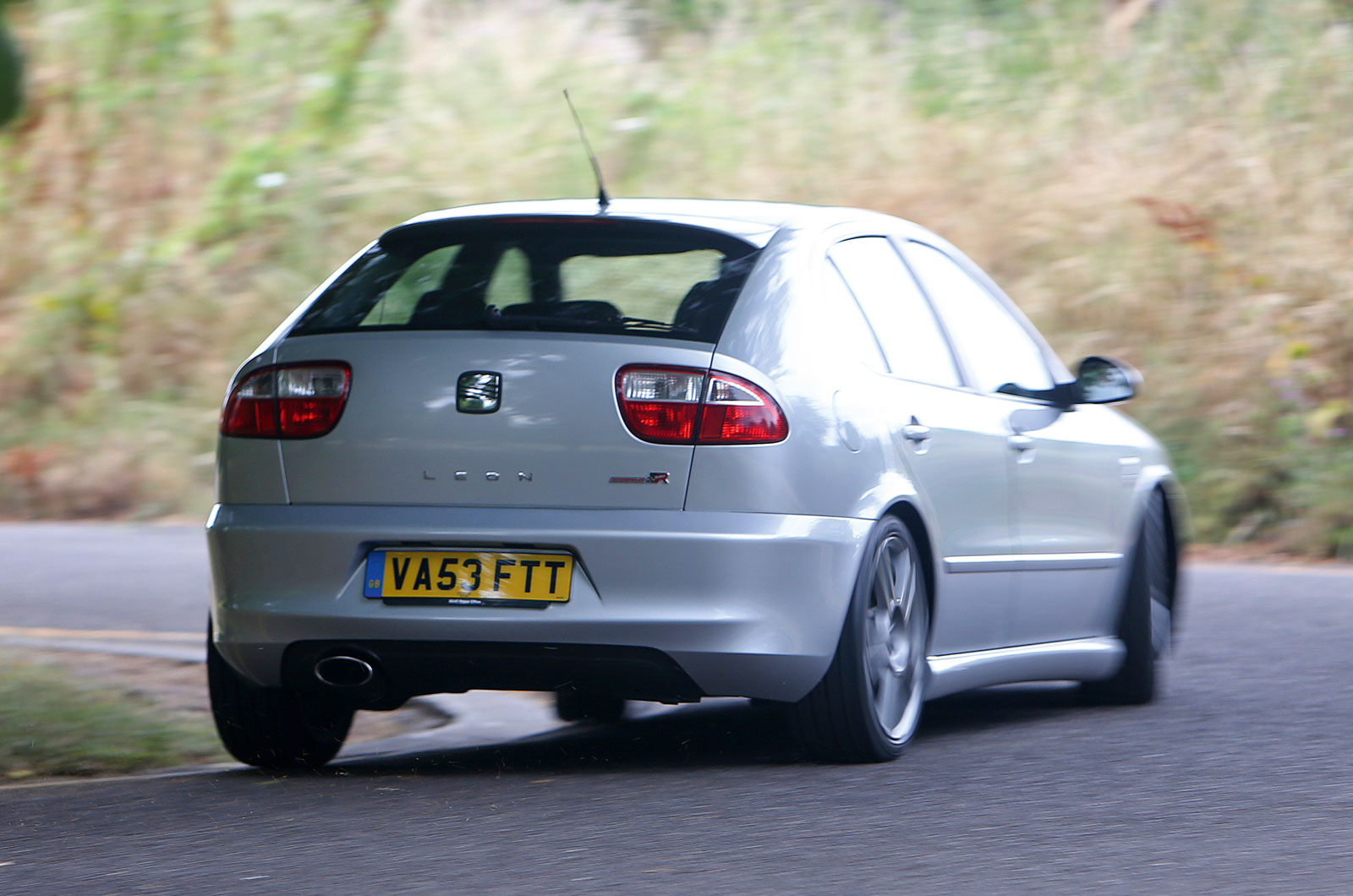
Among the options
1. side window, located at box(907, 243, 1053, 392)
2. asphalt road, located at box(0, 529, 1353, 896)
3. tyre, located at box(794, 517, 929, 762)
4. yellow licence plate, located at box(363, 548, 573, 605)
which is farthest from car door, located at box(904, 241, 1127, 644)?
yellow licence plate, located at box(363, 548, 573, 605)

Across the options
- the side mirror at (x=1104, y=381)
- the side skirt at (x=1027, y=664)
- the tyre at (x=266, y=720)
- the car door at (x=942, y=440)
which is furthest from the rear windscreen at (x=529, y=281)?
the side mirror at (x=1104, y=381)

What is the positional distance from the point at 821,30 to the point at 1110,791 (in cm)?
1460

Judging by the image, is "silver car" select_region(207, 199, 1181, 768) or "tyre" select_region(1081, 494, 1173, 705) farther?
"tyre" select_region(1081, 494, 1173, 705)

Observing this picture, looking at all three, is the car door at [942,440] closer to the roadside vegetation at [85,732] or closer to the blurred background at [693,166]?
the roadside vegetation at [85,732]

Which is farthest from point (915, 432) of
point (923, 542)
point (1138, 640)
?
point (1138, 640)

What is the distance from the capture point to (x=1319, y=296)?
13867 millimetres

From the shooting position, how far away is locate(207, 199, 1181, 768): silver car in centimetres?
513

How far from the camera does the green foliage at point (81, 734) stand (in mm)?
6031

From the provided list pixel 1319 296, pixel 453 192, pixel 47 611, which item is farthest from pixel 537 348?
pixel 453 192

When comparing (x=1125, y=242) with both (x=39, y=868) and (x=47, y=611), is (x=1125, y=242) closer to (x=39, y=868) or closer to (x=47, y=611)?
(x=47, y=611)

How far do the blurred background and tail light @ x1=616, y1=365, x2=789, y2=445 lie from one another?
809 cm

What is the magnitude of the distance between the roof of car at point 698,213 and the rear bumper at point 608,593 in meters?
0.87

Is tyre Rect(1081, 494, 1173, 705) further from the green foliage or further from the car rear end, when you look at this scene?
the green foliage

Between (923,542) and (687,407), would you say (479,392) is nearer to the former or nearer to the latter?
(687,407)
